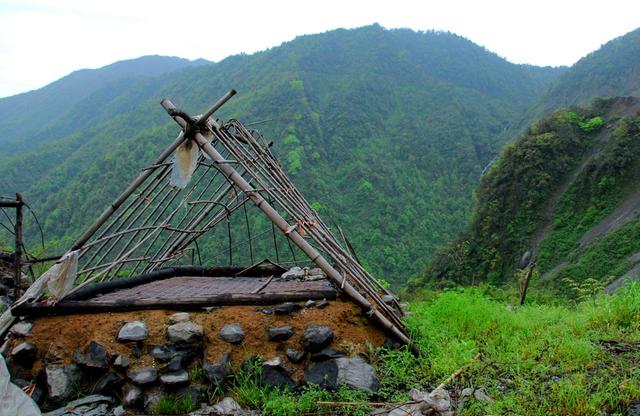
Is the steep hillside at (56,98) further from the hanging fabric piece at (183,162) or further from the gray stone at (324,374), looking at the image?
the gray stone at (324,374)

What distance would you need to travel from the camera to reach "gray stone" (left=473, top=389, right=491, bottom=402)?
3.08 meters

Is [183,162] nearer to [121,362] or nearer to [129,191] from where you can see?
[129,191]

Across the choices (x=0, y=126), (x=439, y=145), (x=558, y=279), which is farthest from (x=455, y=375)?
(x=0, y=126)

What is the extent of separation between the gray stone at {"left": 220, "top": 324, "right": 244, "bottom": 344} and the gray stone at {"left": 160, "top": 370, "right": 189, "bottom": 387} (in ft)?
1.19

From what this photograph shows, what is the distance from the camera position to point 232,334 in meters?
3.59

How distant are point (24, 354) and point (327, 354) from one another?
217 cm

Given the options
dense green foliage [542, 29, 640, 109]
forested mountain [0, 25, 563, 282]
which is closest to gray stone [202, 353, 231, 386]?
forested mountain [0, 25, 563, 282]

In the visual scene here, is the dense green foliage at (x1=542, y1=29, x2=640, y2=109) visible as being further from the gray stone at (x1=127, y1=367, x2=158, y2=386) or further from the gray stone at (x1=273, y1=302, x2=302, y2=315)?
the gray stone at (x1=127, y1=367, x2=158, y2=386)

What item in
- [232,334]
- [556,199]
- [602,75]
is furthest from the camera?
[602,75]

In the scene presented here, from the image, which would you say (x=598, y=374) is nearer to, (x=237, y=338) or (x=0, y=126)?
(x=237, y=338)

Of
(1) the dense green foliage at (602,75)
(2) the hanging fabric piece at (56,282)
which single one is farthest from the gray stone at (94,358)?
(1) the dense green foliage at (602,75)

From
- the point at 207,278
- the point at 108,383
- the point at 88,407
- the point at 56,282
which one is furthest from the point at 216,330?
the point at 207,278

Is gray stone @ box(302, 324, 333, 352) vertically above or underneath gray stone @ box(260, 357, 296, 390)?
above

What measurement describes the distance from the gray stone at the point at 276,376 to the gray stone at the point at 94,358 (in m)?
1.12
